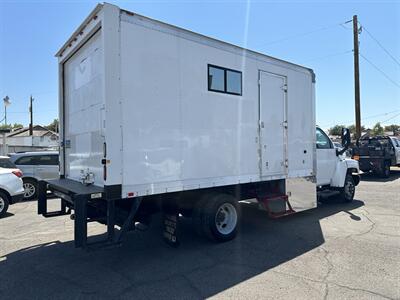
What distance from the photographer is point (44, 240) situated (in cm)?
590

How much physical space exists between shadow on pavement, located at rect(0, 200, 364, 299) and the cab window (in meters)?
2.43

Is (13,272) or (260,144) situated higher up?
(260,144)

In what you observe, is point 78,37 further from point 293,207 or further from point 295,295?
point 293,207

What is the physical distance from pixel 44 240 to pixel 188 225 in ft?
9.16

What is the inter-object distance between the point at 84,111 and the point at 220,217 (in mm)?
2925

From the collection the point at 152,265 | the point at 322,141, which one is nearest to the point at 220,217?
the point at 152,265

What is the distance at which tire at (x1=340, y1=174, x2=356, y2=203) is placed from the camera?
8.84 m

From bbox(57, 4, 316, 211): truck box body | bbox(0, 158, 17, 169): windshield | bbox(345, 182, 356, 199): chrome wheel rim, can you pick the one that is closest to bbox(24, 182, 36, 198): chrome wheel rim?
bbox(0, 158, 17, 169): windshield

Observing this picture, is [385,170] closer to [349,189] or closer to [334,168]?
[349,189]

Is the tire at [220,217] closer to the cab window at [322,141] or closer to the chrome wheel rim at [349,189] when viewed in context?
the cab window at [322,141]

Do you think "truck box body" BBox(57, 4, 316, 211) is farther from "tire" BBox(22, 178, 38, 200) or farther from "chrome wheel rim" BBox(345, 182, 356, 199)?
"tire" BBox(22, 178, 38, 200)

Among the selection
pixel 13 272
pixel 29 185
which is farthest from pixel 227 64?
pixel 29 185

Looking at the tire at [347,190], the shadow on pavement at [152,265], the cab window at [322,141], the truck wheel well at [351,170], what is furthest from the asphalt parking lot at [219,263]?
the truck wheel well at [351,170]

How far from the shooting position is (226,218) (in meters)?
5.73
